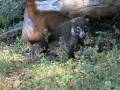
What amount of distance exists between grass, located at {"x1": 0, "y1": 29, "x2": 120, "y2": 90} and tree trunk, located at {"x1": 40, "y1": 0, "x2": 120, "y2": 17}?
1.52ft

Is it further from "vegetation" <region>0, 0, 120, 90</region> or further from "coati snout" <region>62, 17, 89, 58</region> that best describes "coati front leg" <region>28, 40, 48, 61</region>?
"coati snout" <region>62, 17, 89, 58</region>

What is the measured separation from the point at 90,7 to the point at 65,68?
113 cm

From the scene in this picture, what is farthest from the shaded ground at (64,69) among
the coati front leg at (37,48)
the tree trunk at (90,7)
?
the tree trunk at (90,7)

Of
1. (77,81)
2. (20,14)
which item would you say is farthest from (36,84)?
(20,14)

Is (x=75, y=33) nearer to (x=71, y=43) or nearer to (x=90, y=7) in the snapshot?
(x=71, y=43)

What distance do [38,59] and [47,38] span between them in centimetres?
43

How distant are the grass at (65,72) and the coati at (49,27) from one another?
33cm

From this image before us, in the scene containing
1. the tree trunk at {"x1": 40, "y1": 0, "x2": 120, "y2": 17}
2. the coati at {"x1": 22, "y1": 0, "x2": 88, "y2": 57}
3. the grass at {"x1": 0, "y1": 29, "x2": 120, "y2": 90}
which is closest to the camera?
the grass at {"x1": 0, "y1": 29, "x2": 120, "y2": 90}

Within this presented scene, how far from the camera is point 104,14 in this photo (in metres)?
5.91

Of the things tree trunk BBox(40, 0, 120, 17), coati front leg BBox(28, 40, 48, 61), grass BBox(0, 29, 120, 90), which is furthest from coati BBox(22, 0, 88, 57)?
grass BBox(0, 29, 120, 90)

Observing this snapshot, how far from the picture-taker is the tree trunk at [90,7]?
578cm

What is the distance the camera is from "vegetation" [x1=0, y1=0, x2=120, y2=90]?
4543mm

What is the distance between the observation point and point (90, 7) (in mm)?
5863

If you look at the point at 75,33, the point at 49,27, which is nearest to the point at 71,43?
the point at 75,33
